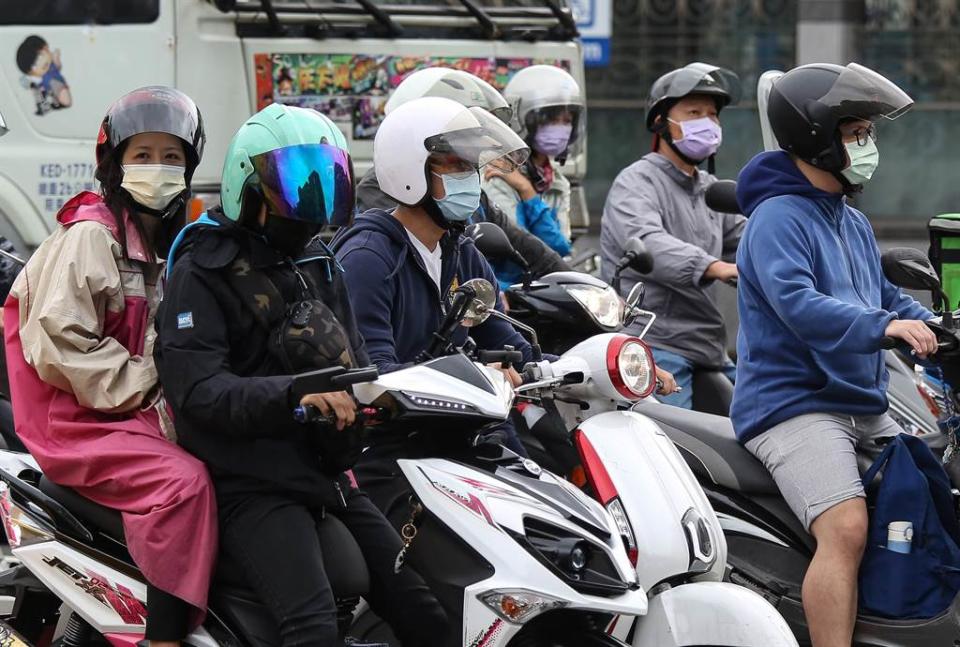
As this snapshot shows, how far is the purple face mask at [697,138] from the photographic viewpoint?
613cm

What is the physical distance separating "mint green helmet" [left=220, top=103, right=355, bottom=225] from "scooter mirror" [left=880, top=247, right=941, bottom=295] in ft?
5.08

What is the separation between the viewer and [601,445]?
429cm

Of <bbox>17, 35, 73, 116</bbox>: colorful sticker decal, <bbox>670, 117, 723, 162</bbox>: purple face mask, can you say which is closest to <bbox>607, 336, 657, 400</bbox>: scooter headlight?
<bbox>670, 117, 723, 162</bbox>: purple face mask

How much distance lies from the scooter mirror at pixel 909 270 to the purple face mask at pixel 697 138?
1620 millimetres

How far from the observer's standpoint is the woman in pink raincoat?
3592 millimetres

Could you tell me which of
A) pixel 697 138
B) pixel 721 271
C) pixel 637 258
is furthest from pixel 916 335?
pixel 697 138

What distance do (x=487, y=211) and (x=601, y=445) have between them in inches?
66.6

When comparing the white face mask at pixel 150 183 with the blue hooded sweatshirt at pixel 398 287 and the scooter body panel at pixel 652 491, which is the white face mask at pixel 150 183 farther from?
the scooter body panel at pixel 652 491

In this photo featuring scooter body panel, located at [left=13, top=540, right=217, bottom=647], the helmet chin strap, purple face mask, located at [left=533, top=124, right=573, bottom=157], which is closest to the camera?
scooter body panel, located at [left=13, top=540, right=217, bottom=647]

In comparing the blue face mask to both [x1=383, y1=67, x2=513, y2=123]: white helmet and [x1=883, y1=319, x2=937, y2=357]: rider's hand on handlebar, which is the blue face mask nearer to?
[x1=883, y1=319, x2=937, y2=357]: rider's hand on handlebar

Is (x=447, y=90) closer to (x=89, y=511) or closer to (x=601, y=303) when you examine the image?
(x=601, y=303)

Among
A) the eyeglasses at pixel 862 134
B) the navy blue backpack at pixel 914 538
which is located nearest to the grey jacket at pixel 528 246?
the eyeglasses at pixel 862 134

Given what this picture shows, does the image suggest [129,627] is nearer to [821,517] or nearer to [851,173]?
[821,517]

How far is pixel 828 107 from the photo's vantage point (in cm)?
447
